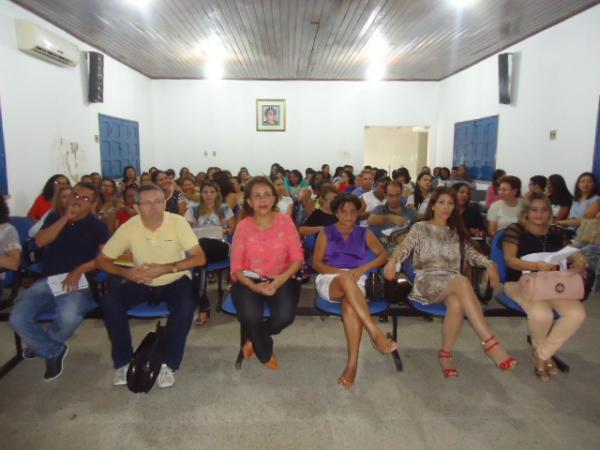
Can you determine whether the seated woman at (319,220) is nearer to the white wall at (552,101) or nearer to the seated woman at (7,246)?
the seated woman at (7,246)

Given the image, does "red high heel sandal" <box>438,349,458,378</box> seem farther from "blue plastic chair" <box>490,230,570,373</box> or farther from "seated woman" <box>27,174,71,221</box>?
"seated woman" <box>27,174,71,221</box>

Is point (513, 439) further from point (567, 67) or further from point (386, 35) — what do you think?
point (386, 35)

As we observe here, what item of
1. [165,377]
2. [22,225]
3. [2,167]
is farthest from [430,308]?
[2,167]

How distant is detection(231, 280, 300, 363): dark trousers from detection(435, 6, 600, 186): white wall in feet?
16.8

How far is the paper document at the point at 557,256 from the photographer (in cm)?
286

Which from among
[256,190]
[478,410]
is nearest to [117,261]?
[256,190]


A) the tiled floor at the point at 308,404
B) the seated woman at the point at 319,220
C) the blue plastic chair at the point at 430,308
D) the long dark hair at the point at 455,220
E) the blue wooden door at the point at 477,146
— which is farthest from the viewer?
the blue wooden door at the point at 477,146

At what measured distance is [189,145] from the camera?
11484 mm

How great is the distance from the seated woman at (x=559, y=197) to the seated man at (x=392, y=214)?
2584 millimetres

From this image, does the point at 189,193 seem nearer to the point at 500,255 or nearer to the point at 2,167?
the point at 2,167

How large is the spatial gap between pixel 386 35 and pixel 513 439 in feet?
21.5

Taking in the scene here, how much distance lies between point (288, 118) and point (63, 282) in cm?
926

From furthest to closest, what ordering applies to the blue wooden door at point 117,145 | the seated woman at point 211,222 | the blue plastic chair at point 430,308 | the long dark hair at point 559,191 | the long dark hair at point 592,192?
1. the blue wooden door at point 117,145
2. the long dark hair at point 559,191
3. the long dark hair at point 592,192
4. the seated woman at point 211,222
5. the blue plastic chair at point 430,308

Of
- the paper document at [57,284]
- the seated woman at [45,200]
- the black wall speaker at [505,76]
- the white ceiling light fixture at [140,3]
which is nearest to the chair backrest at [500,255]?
the paper document at [57,284]
